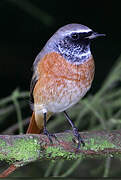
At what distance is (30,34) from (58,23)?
1.30 ft

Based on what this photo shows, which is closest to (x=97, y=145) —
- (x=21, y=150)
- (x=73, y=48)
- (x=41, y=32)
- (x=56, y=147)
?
(x=56, y=147)

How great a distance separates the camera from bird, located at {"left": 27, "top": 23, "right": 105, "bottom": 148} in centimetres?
326

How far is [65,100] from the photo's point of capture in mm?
3318

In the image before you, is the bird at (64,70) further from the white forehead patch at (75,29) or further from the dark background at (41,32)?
the dark background at (41,32)

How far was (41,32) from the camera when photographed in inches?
213

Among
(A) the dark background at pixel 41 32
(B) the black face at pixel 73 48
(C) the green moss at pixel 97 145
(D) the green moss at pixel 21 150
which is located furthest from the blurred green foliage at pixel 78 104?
(D) the green moss at pixel 21 150

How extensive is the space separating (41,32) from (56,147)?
2756 millimetres

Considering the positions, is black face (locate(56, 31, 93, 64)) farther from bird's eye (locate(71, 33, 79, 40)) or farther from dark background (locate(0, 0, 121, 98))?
dark background (locate(0, 0, 121, 98))

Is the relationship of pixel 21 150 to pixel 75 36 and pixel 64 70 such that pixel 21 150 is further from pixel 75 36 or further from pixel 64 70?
pixel 75 36

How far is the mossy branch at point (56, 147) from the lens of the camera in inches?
109

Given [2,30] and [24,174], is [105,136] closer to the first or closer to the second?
[24,174]

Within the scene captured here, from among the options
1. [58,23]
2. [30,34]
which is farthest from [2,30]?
[58,23]

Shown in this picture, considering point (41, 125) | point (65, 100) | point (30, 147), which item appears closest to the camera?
point (30, 147)

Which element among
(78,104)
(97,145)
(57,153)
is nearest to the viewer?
(57,153)
